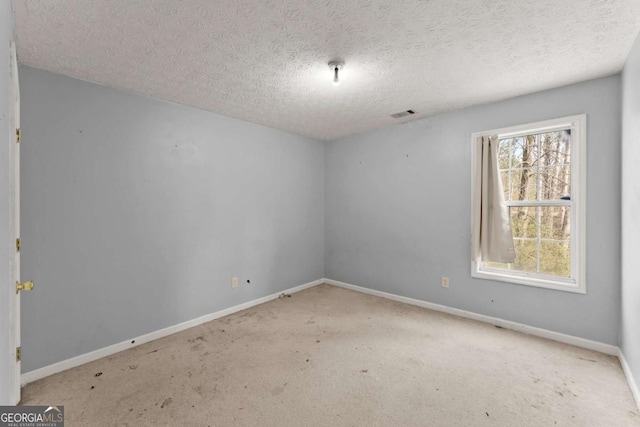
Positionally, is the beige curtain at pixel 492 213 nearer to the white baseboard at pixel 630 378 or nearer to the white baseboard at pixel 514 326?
the white baseboard at pixel 514 326

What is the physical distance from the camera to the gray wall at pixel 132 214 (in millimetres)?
2189

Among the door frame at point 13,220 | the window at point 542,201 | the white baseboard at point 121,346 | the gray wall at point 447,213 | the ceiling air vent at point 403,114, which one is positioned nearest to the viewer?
the door frame at point 13,220

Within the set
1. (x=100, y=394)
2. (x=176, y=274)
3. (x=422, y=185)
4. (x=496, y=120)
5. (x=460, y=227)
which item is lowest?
(x=100, y=394)

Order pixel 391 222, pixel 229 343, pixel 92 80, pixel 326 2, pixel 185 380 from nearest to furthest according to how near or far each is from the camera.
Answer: pixel 326 2, pixel 185 380, pixel 92 80, pixel 229 343, pixel 391 222

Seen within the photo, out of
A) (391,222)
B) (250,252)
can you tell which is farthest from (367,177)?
(250,252)

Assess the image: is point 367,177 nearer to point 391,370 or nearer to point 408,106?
point 408,106

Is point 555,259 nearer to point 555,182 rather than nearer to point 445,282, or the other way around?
point 555,182

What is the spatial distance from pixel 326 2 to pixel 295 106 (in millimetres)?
1593

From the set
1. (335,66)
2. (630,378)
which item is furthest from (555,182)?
(335,66)

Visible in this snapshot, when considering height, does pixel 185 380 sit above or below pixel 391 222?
below

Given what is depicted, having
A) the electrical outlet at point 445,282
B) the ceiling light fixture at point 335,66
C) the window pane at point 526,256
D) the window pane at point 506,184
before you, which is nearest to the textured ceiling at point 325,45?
the ceiling light fixture at point 335,66

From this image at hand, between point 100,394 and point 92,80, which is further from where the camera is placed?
point 92,80

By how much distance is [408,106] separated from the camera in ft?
10.3

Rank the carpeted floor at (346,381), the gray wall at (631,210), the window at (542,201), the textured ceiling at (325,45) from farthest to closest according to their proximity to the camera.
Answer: the window at (542,201), the gray wall at (631,210), the carpeted floor at (346,381), the textured ceiling at (325,45)
